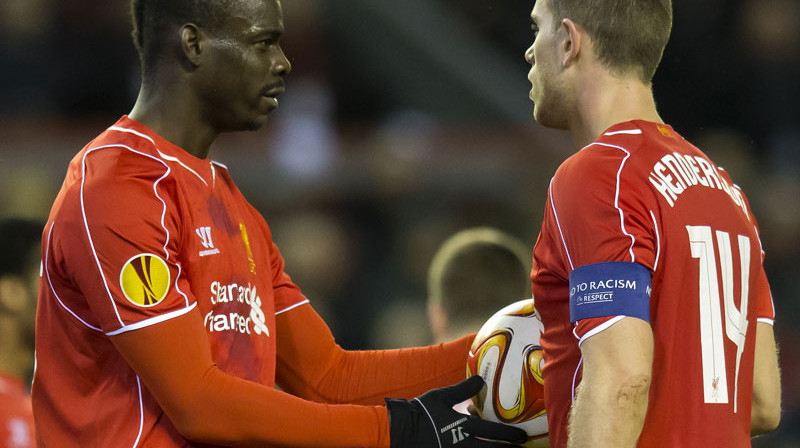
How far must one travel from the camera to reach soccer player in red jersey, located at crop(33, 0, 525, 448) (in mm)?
2318

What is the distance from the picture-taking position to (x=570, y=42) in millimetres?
2451

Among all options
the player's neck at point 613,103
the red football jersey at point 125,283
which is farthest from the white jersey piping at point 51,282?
the player's neck at point 613,103

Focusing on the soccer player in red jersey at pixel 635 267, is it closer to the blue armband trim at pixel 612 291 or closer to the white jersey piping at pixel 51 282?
the blue armband trim at pixel 612 291

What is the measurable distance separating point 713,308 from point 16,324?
120 inches

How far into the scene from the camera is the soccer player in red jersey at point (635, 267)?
2066 mm

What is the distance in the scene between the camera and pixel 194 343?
7.69 ft

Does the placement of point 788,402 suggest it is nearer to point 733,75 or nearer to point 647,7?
point 733,75

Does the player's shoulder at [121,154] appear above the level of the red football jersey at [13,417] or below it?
above

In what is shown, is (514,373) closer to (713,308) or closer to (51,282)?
(713,308)

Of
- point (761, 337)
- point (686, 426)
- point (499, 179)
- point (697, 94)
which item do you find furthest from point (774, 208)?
point (686, 426)

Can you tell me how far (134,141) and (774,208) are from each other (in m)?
5.86

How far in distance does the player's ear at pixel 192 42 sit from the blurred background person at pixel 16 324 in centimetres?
196

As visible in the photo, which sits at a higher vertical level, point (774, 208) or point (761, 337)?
point (761, 337)

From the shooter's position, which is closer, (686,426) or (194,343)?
(686,426)
